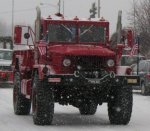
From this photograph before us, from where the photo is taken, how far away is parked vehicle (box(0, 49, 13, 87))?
1217 inches

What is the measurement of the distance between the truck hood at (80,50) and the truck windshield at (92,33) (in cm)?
53

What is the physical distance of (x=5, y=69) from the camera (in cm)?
3170

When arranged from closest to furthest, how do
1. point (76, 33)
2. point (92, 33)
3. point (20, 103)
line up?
point (76, 33) → point (92, 33) → point (20, 103)

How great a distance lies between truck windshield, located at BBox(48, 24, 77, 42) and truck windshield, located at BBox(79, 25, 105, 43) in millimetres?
206

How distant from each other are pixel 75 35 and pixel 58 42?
18.1 inches

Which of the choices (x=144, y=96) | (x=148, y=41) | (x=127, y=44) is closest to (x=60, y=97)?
(x=127, y=44)

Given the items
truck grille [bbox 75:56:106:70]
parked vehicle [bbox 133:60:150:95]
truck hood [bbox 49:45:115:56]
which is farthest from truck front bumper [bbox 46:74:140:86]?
parked vehicle [bbox 133:60:150:95]

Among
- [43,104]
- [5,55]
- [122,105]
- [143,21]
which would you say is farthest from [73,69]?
[143,21]

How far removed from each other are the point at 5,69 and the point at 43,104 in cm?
1752

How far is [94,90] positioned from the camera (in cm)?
1476

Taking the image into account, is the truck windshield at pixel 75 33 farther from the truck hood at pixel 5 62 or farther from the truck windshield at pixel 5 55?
the truck windshield at pixel 5 55

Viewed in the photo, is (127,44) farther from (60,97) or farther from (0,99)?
(0,99)

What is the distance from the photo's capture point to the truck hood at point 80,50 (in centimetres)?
1473

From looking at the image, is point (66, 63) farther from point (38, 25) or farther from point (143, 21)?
point (143, 21)
